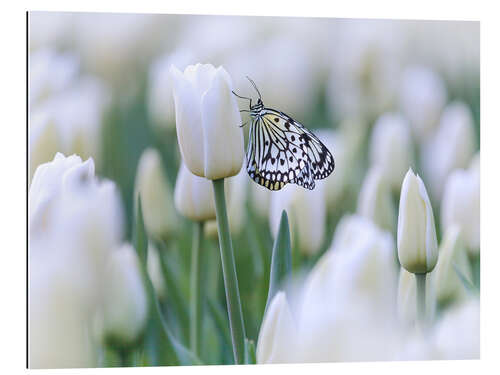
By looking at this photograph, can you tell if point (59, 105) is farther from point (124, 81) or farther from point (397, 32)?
point (397, 32)

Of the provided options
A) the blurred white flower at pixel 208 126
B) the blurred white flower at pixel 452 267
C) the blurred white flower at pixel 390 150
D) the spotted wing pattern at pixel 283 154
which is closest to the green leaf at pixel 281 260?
the spotted wing pattern at pixel 283 154

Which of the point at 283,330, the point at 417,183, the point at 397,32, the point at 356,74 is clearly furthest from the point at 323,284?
the point at 397,32

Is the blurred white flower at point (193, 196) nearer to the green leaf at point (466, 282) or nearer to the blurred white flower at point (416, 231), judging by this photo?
the blurred white flower at point (416, 231)

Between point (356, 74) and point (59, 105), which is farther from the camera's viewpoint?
point (356, 74)

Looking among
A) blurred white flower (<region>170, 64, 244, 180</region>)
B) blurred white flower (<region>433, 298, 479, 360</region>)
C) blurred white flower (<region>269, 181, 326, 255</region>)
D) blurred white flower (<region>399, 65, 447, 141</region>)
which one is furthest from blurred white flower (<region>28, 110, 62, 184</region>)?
blurred white flower (<region>433, 298, 479, 360</region>)

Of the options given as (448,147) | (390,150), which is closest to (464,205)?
(448,147)
